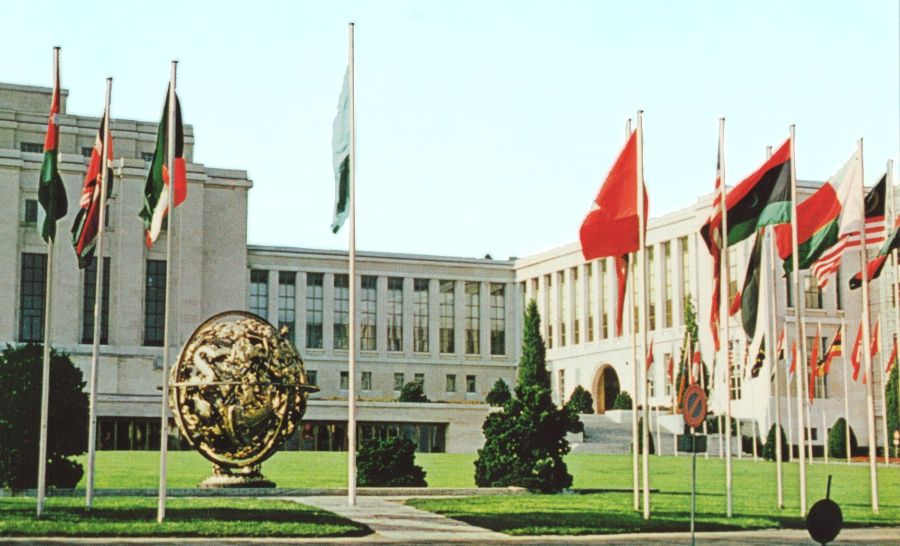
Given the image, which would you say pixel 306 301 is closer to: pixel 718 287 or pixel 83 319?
pixel 83 319

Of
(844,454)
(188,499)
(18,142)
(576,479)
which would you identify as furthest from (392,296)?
(188,499)

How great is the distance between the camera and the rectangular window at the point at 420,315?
9406cm

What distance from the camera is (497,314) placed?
9662 cm

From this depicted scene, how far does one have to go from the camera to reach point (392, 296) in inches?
3684

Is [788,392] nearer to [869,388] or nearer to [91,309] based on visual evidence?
[869,388]

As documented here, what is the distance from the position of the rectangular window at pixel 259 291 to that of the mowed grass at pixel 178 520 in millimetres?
64035

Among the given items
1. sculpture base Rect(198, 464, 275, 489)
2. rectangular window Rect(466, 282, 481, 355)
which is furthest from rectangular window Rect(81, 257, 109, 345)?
sculpture base Rect(198, 464, 275, 489)

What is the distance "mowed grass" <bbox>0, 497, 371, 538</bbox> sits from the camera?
20109mm

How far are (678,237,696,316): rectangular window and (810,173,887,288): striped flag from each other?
50.0 m

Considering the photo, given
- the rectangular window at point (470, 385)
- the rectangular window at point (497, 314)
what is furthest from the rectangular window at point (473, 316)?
the rectangular window at point (470, 385)

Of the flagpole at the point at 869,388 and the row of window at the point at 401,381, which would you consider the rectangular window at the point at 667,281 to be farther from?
the flagpole at the point at 869,388

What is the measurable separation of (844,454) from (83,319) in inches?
1590

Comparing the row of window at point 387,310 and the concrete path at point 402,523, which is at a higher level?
the row of window at point 387,310

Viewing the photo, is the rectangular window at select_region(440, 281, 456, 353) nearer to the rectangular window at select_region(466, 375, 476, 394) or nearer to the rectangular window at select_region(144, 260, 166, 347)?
the rectangular window at select_region(466, 375, 476, 394)
